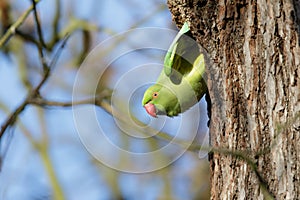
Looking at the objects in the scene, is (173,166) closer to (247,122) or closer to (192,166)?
(192,166)

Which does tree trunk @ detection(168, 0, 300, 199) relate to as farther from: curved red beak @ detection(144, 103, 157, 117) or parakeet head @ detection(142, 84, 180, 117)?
curved red beak @ detection(144, 103, 157, 117)

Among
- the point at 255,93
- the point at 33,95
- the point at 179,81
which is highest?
the point at 179,81

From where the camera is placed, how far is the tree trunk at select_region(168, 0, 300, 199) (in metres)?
2.70

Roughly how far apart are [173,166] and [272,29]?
4.57m

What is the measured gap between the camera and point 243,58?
2826 mm

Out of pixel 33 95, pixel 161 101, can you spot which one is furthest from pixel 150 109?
pixel 33 95

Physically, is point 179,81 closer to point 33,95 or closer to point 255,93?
point 255,93

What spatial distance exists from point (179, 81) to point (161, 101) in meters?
0.21

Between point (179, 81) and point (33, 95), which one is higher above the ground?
point (179, 81)

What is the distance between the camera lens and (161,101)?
3.88 metres

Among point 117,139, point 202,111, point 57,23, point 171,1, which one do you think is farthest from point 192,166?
point 171,1

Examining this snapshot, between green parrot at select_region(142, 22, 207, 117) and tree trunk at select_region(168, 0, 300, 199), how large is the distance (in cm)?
43

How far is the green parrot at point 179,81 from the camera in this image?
3500 mm

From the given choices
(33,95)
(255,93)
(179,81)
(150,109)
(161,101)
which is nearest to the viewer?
(255,93)
